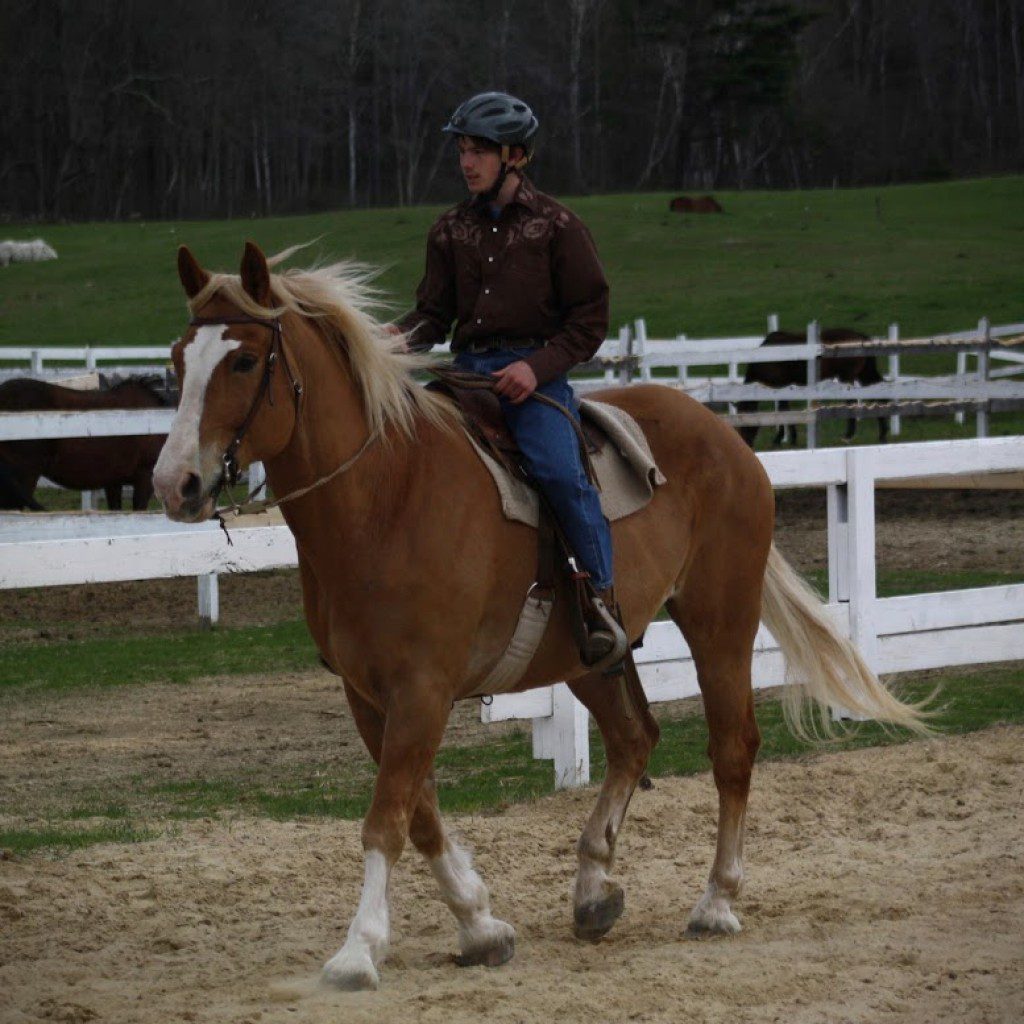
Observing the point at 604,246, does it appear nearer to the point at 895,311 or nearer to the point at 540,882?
the point at 895,311

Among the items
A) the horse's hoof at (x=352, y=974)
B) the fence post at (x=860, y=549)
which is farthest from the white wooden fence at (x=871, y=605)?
the horse's hoof at (x=352, y=974)

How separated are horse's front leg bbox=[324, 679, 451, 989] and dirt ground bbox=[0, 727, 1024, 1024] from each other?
0.33 feet

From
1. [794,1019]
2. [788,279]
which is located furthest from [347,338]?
[788,279]

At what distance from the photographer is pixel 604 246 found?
49.8 meters

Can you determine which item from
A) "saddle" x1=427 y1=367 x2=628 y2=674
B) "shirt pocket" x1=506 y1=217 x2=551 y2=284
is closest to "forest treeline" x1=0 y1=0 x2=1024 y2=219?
"shirt pocket" x1=506 y1=217 x2=551 y2=284

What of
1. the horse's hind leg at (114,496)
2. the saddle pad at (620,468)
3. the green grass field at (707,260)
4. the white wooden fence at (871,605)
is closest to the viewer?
the saddle pad at (620,468)

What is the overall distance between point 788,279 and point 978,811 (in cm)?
3711

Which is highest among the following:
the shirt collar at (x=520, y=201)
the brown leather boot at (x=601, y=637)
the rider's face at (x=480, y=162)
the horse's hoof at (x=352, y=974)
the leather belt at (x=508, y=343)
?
the rider's face at (x=480, y=162)

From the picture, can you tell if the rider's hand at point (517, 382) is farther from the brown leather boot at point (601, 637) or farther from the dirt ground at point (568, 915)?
the dirt ground at point (568, 915)

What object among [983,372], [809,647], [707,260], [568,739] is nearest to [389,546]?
[809,647]

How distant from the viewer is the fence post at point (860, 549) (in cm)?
859

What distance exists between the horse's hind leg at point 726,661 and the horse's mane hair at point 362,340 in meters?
1.33

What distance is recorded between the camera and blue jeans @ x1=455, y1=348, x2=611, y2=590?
16.8 ft

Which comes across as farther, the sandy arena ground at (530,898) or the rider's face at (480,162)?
the rider's face at (480,162)
